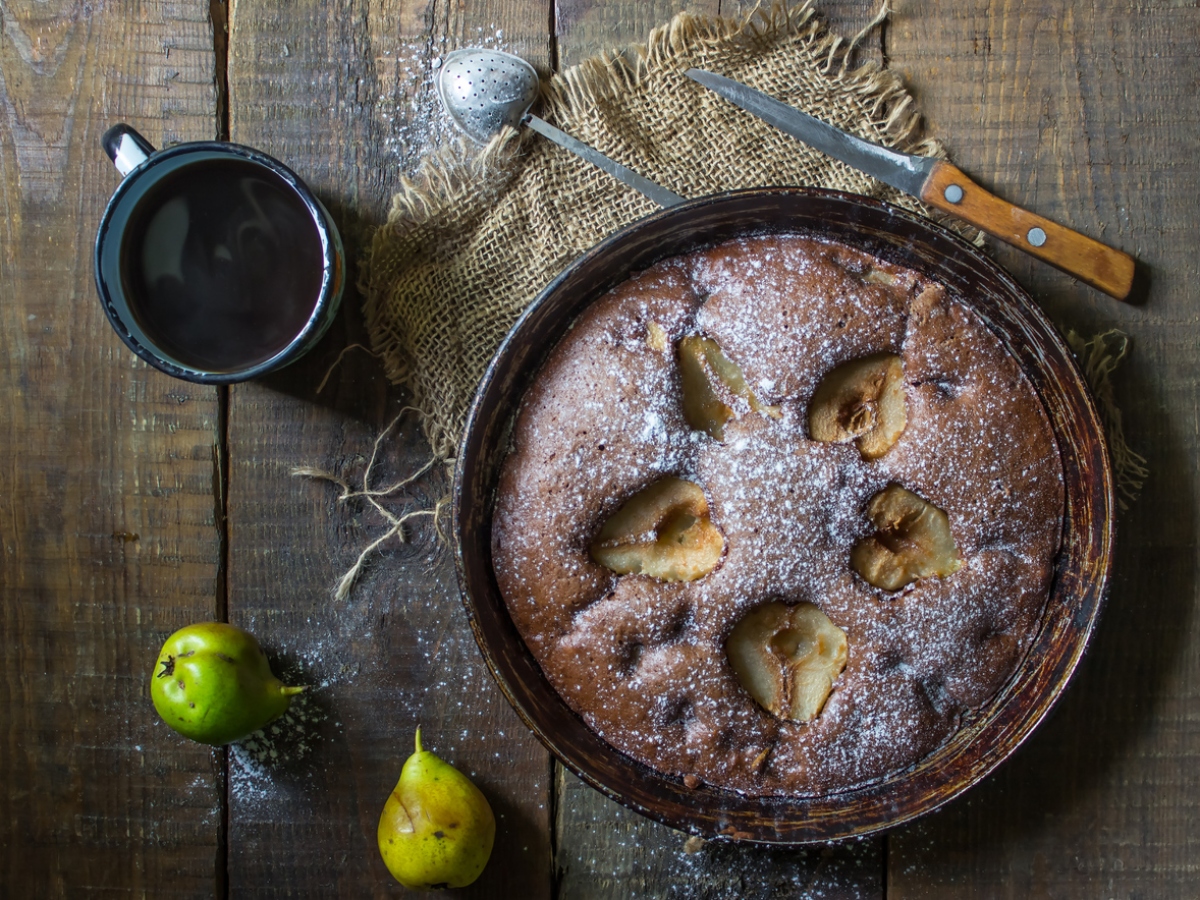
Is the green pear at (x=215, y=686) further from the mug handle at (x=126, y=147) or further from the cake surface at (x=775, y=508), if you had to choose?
the mug handle at (x=126, y=147)

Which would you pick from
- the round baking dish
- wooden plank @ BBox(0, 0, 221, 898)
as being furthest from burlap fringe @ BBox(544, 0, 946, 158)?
wooden plank @ BBox(0, 0, 221, 898)

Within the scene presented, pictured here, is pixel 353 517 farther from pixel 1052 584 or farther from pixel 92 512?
pixel 1052 584

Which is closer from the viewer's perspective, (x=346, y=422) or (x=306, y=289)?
(x=306, y=289)

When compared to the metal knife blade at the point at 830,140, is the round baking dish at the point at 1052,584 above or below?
below

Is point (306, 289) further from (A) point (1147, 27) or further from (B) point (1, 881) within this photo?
(A) point (1147, 27)

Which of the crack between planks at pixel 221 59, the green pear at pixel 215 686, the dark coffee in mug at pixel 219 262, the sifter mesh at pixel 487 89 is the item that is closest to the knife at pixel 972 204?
the sifter mesh at pixel 487 89

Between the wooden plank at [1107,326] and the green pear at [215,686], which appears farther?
the wooden plank at [1107,326]

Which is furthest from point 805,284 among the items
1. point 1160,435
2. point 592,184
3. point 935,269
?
point 1160,435

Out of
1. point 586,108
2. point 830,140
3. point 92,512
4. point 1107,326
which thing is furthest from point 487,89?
point 1107,326
